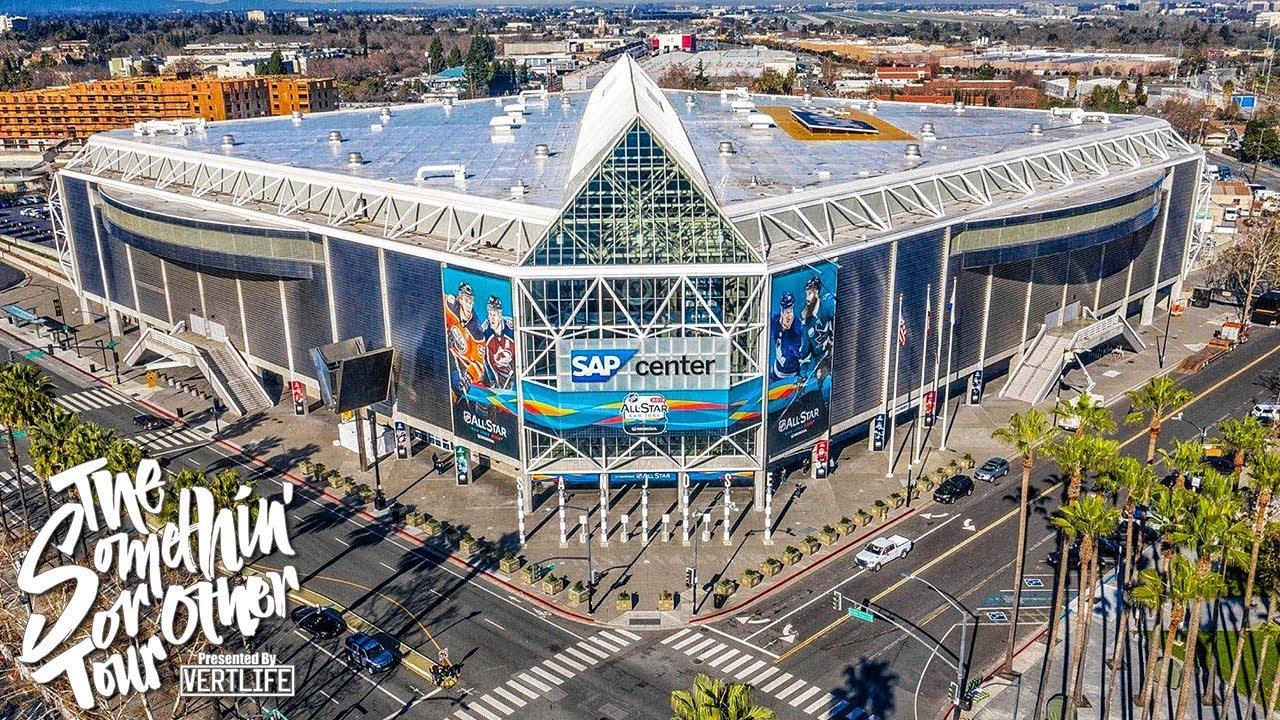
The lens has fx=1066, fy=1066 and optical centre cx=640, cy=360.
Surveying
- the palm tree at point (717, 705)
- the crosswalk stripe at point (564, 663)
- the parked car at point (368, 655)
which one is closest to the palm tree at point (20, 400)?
the parked car at point (368, 655)

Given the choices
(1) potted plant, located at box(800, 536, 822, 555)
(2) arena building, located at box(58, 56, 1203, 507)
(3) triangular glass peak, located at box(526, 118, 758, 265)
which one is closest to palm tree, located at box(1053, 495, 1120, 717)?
(1) potted plant, located at box(800, 536, 822, 555)

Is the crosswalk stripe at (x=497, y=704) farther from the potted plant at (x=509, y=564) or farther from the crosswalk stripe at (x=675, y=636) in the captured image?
the potted plant at (x=509, y=564)

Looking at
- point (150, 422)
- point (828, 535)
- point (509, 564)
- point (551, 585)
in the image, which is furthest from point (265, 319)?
point (828, 535)

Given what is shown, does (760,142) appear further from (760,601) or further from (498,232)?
(760,601)

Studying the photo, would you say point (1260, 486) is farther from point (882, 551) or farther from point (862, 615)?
point (882, 551)

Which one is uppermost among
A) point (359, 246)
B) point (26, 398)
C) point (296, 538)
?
point (359, 246)

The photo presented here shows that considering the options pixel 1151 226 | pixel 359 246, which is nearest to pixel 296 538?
pixel 359 246
